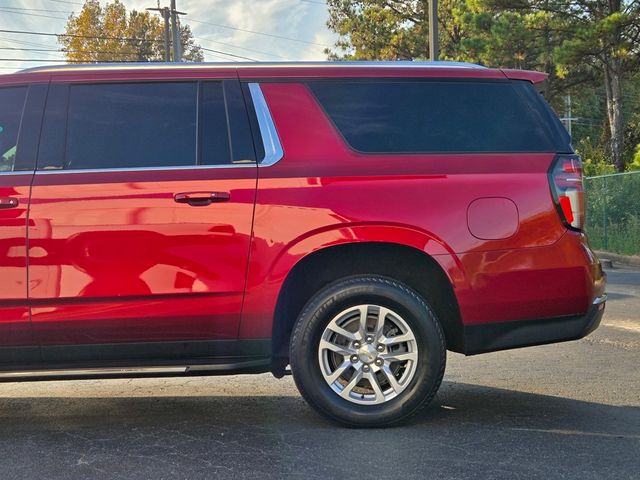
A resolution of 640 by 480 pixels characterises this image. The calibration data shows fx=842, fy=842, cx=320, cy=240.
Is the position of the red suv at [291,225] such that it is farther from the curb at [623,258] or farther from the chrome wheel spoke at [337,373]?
the curb at [623,258]

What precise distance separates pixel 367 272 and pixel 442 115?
978mm

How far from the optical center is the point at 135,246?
436cm

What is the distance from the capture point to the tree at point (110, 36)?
64312 millimetres

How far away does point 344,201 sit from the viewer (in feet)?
14.7

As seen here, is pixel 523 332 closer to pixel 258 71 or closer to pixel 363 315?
pixel 363 315

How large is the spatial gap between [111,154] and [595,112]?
2341 inches

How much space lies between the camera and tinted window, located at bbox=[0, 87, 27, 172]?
453cm

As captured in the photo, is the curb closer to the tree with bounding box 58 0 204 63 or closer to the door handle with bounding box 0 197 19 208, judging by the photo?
the door handle with bounding box 0 197 19 208

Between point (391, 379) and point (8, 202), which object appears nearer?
point (8, 202)

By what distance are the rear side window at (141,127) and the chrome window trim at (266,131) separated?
0.25ft

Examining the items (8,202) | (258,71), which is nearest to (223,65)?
(258,71)

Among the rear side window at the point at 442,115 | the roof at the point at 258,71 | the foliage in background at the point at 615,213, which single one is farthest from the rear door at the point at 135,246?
the foliage in background at the point at 615,213

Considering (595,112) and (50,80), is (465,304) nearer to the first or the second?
(50,80)

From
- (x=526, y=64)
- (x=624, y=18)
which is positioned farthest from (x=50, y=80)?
(x=526, y=64)
